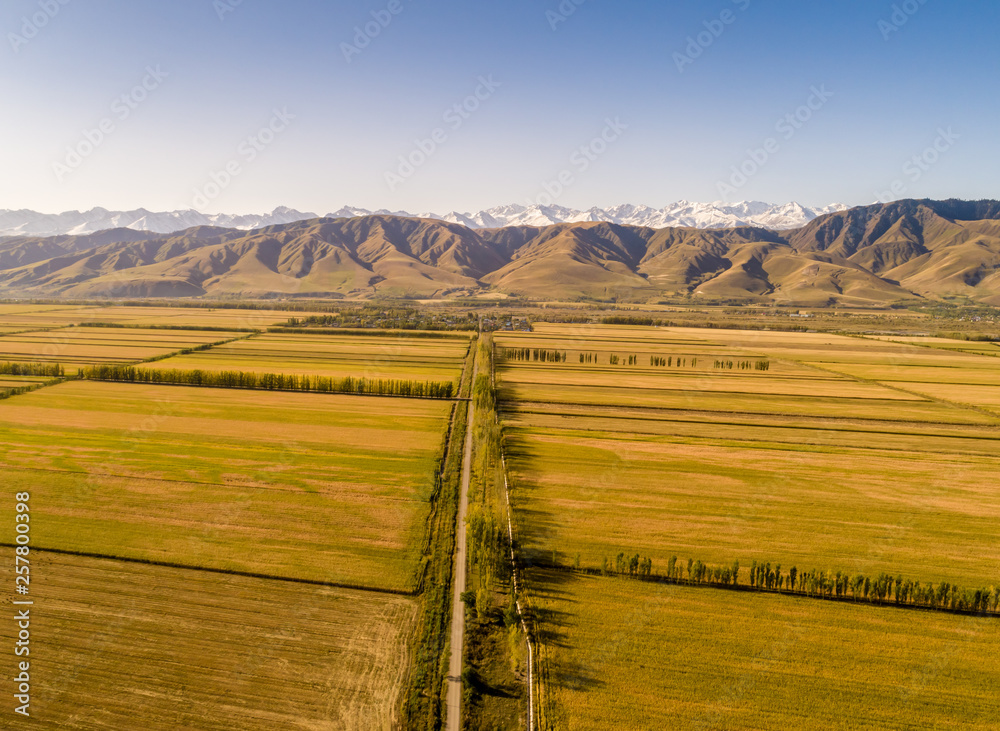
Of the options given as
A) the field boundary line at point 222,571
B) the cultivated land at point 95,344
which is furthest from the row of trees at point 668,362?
the cultivated land at point 95,344

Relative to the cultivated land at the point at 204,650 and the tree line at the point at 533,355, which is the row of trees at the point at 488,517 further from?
the tree line at the point at 533,355

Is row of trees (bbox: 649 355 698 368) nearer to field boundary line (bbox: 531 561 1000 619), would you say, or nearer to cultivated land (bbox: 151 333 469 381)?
cultivated land (bbox: 151 333 469 381)

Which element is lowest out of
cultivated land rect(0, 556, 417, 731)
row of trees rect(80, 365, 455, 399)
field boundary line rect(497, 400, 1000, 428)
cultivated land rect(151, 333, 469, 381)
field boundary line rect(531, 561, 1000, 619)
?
cultivated land rect(0, 556, 417, 731)

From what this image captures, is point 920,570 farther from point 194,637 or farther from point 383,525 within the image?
point 194,637

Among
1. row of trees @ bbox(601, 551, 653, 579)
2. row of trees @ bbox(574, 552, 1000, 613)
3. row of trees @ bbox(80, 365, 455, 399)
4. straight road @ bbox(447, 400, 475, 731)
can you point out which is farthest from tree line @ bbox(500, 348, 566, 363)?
row of trees @ bbox(574, 552, 1000, 613)

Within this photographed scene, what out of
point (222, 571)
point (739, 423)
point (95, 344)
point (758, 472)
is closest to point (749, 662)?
point (758, 472)
